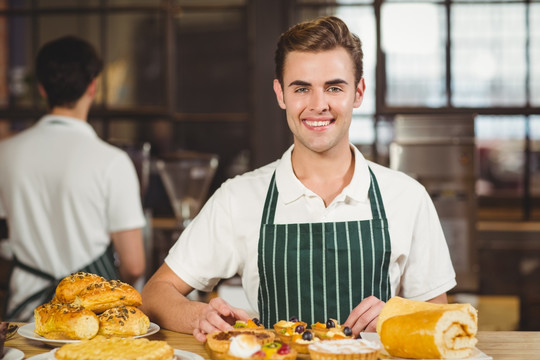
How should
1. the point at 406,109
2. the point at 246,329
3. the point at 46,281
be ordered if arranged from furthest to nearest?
the point at 406,109 < the point at 46,281 < the point at 246,329

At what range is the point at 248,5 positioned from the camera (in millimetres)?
4629

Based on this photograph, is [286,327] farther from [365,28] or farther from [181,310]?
[365,28]

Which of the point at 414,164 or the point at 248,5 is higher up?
the point at 248,5

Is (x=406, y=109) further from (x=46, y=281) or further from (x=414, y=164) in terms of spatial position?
(x=46, y=281)

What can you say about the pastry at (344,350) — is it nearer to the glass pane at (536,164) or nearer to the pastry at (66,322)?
the pastry at (66,322)

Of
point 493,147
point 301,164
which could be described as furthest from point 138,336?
point 493,147

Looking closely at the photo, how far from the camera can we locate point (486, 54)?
17.0 feet

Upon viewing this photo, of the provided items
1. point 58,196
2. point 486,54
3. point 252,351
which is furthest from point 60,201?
point 486,54

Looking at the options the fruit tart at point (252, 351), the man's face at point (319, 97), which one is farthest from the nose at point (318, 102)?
the fruit tart at point (252, 351)

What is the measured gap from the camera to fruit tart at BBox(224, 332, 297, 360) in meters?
1.29

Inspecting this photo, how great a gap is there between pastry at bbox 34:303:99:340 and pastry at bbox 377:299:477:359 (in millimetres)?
555

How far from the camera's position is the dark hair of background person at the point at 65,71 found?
105 inches

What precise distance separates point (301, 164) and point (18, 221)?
1.12m

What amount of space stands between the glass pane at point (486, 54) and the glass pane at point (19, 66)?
2.78 metres
